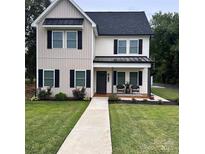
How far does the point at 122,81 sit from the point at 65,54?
599 cm

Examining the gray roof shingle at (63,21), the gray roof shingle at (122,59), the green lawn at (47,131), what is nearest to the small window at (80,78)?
the gray roof shingle at (122,59)

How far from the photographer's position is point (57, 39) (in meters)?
21.3

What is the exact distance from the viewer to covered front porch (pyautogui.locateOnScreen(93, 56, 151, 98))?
23734 mm

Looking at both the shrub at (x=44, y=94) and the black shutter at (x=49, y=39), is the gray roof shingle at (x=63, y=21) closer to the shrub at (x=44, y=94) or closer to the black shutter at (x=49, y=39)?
the black shutter at (x=49, y=39)

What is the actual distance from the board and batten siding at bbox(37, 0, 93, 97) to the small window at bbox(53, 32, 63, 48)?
0.35 metres

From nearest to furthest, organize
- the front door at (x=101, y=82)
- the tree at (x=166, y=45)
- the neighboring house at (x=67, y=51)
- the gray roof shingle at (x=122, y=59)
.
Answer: the neighboring house at (x=67, y=51), the gray roof shingle at (x=122, y=59), the front door at (x=101, y=82), the tree at (x=166, y=45)

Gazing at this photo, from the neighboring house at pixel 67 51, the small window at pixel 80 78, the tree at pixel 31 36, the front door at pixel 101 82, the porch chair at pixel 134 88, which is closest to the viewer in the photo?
the neighboring house at pixel 67 51

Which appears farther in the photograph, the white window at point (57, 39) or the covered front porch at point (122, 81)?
the covered front porch at point (122, 81)

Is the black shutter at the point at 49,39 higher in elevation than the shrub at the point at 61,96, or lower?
higher

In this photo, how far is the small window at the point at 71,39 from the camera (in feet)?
69.6

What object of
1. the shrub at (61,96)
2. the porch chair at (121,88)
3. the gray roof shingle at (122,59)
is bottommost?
the shrub at (61,96)
